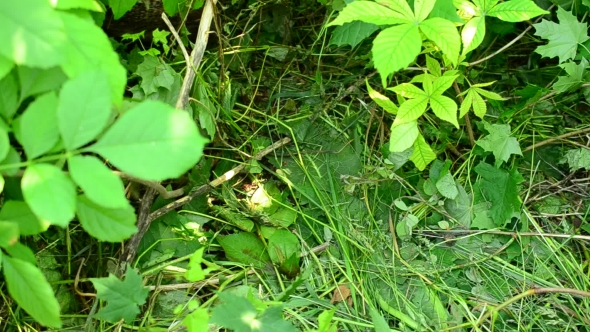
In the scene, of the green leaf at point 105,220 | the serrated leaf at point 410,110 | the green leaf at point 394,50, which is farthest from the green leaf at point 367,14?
the green leaf at point 105,220

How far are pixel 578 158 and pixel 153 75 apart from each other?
139 cm

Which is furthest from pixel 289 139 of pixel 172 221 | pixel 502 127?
pixel 502 127

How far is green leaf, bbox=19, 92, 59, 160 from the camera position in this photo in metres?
0.74

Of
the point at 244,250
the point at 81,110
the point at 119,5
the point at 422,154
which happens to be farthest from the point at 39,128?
the point at 422,154

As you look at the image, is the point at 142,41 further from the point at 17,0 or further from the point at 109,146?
the point at 109,146

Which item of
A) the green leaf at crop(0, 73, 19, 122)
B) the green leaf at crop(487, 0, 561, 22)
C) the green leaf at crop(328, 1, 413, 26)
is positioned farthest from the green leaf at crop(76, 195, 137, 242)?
the green leaf at crop(487, 0, 561, 22)

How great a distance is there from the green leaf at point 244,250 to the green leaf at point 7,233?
732 millimetres

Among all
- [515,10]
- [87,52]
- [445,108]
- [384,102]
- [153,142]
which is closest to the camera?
[153,142]

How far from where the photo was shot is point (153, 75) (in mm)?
1479

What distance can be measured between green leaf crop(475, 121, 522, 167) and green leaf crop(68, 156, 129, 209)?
1.25m

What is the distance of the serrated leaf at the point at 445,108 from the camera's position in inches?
51.9

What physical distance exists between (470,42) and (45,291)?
106cm

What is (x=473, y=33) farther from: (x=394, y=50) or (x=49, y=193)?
(x=49, y=193)

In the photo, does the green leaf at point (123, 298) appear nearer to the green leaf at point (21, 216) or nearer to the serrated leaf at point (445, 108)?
the green leaf at point (21, 216)
